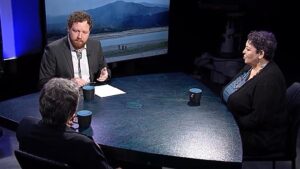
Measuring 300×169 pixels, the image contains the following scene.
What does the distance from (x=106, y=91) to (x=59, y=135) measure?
1170mm

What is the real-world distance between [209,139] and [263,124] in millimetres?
654

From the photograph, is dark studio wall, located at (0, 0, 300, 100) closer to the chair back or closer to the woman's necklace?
the woman's necklace

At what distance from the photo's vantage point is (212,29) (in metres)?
6.12

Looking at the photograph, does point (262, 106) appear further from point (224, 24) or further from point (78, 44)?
point (224, 24)

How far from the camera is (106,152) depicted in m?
2.33

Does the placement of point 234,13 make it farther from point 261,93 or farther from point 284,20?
point 261,93

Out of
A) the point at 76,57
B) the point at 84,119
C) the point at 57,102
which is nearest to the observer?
the point at 57,102

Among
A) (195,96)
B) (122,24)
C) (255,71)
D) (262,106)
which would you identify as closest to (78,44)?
(195,96)

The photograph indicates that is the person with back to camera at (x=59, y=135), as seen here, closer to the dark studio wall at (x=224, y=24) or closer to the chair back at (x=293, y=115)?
the chair back at (x=293, y=115)

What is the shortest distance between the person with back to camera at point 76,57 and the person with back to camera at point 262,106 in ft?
3.31

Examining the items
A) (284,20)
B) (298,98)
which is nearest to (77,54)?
(298,98)

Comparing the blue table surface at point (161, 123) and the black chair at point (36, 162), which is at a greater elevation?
the black chair at point (36, 162)

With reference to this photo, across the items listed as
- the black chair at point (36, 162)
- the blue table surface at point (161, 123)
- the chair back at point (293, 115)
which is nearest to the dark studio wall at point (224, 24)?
the blue table surface at point (161, 123)

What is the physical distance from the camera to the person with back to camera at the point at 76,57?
3266 millimetres
